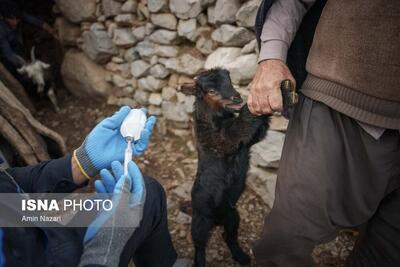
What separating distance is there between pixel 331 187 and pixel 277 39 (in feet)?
2.25

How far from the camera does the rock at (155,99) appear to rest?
12.4 feet

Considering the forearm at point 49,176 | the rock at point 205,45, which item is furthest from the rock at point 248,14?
the forearm at point 49,176

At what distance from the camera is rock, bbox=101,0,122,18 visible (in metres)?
Result: 3.66

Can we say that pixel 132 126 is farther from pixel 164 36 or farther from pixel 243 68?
pixel 164 36

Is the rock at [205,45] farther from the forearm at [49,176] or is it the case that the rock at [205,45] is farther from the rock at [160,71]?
the forearm at [49,176]

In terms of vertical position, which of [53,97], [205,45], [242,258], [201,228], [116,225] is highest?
[205,45]

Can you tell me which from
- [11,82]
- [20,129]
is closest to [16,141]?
[20,129]

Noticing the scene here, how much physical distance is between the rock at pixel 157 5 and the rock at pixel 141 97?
1.05 metres

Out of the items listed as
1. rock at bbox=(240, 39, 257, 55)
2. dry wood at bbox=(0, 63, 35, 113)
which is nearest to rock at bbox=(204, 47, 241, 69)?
rock at bbox=(240, 39, 257, 55)

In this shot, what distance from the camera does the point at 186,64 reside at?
10.8ft

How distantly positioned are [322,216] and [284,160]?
0.94 feet

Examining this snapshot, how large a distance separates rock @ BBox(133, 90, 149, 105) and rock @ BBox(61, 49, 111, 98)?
20.8 inches

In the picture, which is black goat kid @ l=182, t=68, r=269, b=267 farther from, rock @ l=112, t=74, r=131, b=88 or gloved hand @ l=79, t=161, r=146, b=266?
rock @ l=112, t=74, r=131, b=88

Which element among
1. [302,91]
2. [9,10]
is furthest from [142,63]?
[302,91]
